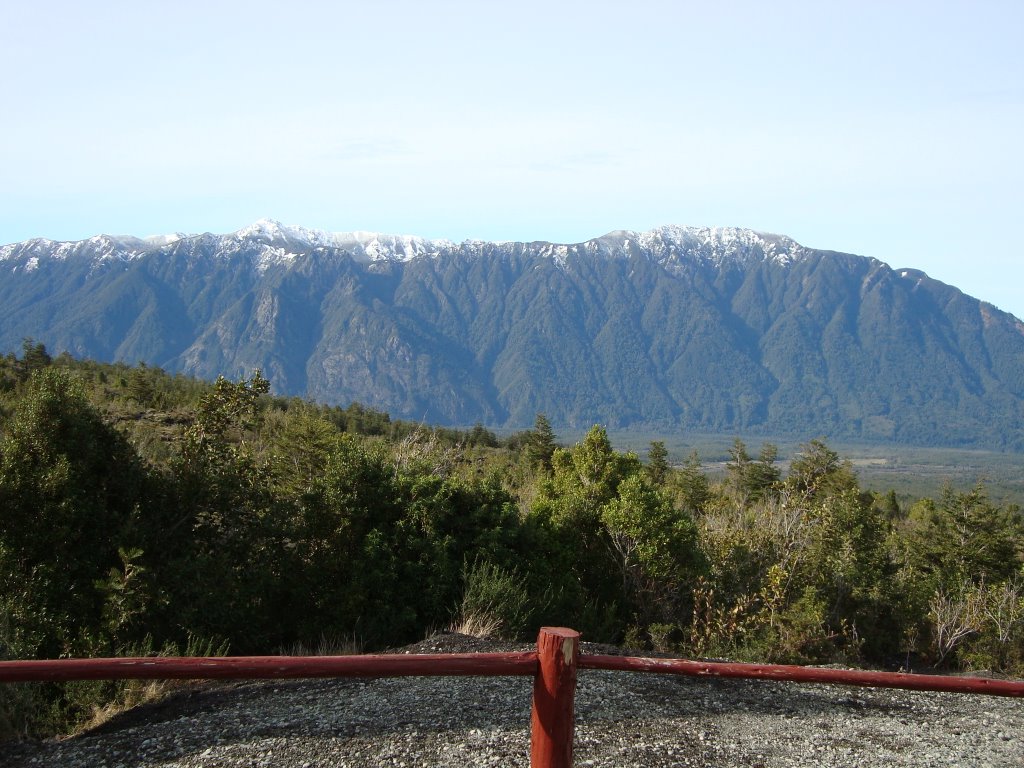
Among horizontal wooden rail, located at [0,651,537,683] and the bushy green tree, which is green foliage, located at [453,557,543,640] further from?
horizontal wooden rail, located at [0,651,537,683]

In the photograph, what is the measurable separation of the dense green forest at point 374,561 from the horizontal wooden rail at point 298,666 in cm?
373

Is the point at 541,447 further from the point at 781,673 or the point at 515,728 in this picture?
the point at 781,673

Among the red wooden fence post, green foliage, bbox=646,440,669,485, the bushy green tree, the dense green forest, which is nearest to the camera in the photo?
the red wooden fence post

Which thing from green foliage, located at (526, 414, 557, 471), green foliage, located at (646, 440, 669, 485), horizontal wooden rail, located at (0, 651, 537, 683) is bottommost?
green foliage, located at (646, 440, 669, 485)

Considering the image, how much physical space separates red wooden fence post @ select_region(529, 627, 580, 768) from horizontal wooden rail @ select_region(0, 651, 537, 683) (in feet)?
0.32

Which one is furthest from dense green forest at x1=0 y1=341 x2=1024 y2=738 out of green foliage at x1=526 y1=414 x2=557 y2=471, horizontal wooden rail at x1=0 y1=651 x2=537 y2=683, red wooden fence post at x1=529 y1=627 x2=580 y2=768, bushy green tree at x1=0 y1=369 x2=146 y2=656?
green foliage at x1=526 y1=414 x2=557 y2=471

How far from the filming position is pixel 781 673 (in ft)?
15.0

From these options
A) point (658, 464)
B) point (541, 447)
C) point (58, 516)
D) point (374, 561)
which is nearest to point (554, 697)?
point (58, 516)

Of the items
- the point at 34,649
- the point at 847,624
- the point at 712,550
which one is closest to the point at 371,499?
the point at 34,649

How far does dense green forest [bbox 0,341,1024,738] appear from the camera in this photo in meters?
9.27

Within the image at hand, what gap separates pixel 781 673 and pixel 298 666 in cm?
254

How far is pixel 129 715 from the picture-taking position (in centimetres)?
732

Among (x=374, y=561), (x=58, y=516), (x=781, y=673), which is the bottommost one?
(x=374, y=561)

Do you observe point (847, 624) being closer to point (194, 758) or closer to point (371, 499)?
point (371, 499)
